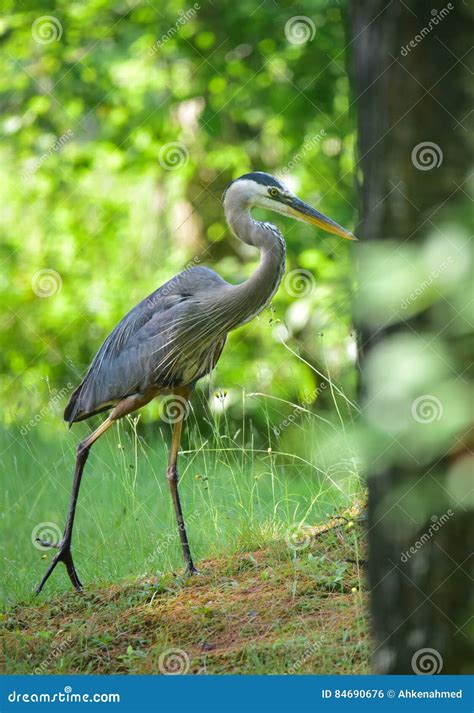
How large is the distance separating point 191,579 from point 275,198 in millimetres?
1339

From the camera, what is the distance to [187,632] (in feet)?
9.57

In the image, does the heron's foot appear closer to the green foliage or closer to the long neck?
the long neck

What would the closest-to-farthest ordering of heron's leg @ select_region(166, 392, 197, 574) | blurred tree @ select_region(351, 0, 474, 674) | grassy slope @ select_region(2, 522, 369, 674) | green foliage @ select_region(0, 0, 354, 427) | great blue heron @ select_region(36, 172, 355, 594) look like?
blurred tree @ select_region(351, 0, 474, 674) → grassy slope @ select_region(2, 522, 369, 674) → heron's leg @ select_region(166, 392, 197, 574) → great blue heron @ select_region(36, 172, 355, 594) → green foliage @ select_region(0, 0, 354, 427)

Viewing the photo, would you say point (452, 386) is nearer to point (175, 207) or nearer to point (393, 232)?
point (393, 232)

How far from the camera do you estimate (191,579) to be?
3.31 meters

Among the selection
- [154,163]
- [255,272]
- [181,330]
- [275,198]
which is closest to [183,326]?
[181,330]

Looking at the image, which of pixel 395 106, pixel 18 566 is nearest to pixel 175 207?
pixel 18 566

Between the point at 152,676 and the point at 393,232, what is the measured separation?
156cm

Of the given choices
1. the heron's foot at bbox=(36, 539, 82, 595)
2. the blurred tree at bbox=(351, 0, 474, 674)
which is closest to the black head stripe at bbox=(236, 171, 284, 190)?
the heron's foot at bbox=(36, 539, 82, 595)

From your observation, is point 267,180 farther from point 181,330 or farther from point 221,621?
point 221,621

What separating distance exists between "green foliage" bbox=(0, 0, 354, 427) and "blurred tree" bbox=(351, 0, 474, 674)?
2.93m

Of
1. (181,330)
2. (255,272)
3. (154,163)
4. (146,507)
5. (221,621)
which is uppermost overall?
(154,163)

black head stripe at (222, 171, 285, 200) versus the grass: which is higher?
black head stripe at (222, 171, 285, 200)

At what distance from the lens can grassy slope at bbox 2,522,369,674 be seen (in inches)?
107
